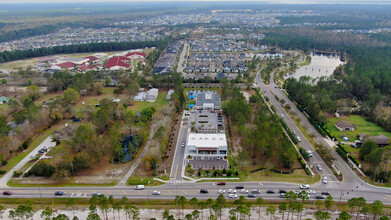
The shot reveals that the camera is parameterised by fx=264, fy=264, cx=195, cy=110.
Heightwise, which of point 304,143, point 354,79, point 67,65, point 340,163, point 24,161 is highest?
point 67,65

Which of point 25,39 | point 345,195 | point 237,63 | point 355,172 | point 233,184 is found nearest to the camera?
point 345,195

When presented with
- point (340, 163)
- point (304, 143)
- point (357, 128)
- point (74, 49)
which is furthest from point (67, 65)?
point (357, 128)

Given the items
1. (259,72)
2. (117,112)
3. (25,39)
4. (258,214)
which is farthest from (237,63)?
(25,39)

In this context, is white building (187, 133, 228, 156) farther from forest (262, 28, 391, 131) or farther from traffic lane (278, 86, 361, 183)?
forest (262, 28, 391, 131)

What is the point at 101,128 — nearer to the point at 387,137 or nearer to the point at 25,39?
the point at 387,137

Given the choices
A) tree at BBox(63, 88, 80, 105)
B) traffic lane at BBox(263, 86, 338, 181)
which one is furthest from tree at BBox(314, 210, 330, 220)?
tree at BBox(63, 88, 80, 105)

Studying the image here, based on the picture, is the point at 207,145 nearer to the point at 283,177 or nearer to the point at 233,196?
the point at 233,196
